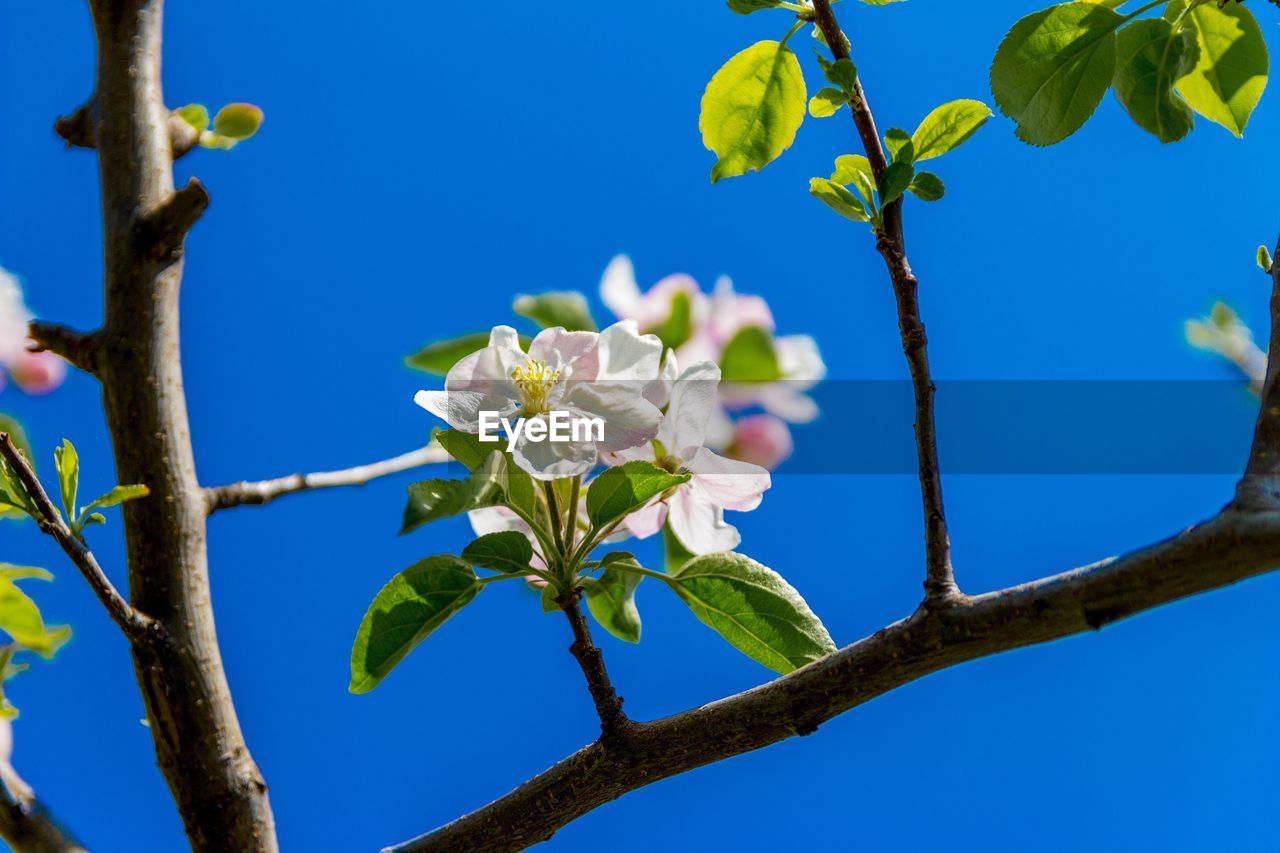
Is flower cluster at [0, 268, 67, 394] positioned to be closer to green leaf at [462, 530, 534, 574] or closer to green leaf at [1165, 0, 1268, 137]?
green leaf at [462, 530, 534, 574]

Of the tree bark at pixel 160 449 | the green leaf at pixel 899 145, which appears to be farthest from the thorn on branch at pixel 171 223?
the green leaf at pixel 899 145

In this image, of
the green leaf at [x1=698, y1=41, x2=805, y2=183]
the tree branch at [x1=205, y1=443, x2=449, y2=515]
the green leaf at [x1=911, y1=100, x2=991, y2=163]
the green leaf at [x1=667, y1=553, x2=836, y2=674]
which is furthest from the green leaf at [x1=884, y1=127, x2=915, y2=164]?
the tree branch at [x1=205, y1=443, x2=449, y2=515]

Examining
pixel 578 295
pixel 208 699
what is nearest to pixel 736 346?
pixel 578 295

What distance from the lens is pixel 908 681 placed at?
1.65 feet

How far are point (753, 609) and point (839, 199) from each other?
218mm

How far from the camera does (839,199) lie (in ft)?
1.86

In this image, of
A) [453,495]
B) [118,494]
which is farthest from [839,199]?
[118,494]

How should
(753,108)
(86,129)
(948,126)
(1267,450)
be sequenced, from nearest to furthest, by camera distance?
(1267,450) → (948,126) → (753,108) → (86,129)

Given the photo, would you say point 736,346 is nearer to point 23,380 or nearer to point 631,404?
point 631,404

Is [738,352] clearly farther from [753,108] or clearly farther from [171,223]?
[171,223]

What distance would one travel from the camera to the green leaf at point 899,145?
1.87 feet

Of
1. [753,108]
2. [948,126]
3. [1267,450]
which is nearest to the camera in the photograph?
[1267,450]

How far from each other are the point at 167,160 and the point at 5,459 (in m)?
0.28

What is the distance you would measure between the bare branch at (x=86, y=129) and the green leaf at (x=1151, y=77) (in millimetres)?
639
